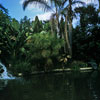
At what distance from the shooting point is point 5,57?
19.3 m

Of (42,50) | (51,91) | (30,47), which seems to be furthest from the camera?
(30,47)

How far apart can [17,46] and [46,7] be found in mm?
5325

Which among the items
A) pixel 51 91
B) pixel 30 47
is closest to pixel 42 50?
pixel 30 47

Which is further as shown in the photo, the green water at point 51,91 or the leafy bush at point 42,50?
the leafy bush at point 42,50

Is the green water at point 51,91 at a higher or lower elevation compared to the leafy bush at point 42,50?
lower

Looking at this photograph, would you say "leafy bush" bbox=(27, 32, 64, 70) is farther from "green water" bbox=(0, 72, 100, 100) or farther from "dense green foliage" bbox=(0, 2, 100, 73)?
"green water" bbox=(0, 72, 100, 100)

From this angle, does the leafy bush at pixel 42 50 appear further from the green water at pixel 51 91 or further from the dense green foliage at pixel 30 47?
the green water at pixel 51 91

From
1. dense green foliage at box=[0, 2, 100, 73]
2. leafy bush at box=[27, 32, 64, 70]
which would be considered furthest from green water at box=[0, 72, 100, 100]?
leafy bush at box=[27, 32, 64, 70]

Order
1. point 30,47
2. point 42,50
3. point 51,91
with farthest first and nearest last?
point 30,47 < point 42,50 < point 51,91

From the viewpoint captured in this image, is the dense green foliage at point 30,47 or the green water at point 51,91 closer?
the green water at point 51,91

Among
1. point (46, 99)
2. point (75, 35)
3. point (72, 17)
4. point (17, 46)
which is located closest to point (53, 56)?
point (17, 46)

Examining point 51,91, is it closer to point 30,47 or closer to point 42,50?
point 42,50

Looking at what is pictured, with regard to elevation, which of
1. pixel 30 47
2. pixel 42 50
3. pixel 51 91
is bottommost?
pixel 51 91

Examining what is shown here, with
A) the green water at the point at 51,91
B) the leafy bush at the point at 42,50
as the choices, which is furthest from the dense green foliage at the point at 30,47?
the green water at the point at 51,91
